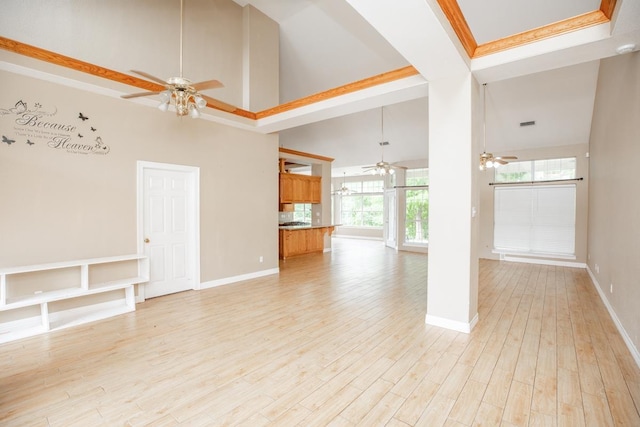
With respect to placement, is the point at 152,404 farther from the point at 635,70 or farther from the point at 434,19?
the point at 635,70

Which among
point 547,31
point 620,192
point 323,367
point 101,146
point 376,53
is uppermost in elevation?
point 376,53

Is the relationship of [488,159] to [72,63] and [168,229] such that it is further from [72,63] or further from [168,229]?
[72,63]

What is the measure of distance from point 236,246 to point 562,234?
7.60m

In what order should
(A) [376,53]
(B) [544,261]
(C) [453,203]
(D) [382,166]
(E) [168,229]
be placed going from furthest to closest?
1. (B) [544,261]
2. (D) [382,166]
3. (A) [376,53]
4. (E) [168,229]
5. (C) [453,203]

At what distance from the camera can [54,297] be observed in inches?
130

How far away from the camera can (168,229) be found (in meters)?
4.67

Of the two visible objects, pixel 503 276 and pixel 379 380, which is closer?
pixel 379 380

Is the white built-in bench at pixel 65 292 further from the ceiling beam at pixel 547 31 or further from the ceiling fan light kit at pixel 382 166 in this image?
the ceiling fan light kit at pixel 382 166

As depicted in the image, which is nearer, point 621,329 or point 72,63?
point 621,329

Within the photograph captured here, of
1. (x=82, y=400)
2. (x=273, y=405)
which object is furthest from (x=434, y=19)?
(x=82, y=400)

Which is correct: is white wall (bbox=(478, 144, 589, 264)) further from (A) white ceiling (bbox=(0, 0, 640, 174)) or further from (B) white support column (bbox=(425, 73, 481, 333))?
(B) white support column (bbox=(425, 73, 481, 333))

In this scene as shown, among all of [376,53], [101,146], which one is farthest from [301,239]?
[101,146]

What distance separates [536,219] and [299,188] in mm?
6320

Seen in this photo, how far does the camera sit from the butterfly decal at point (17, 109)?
10.4ft
